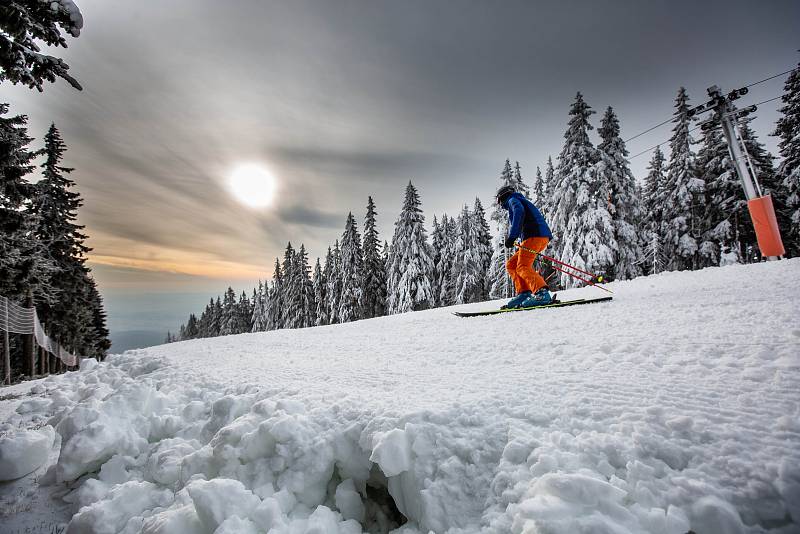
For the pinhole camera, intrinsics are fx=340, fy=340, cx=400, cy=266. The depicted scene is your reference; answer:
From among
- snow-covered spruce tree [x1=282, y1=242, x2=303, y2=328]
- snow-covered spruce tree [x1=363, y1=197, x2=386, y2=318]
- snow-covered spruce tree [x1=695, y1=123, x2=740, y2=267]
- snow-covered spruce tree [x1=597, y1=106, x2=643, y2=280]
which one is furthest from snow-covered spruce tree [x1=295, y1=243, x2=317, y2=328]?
snow-covered spruce tree [x1=695, y1=123, x2=740, y2=267]

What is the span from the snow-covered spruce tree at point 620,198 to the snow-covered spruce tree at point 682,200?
14.1 ft

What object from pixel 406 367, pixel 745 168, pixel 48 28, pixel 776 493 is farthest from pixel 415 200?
pixel 776 493

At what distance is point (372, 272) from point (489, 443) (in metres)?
35.3

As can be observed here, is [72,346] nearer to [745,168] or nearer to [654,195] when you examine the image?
[745,168]

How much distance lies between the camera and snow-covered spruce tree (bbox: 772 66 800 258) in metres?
19.6

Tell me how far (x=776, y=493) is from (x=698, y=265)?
107ft

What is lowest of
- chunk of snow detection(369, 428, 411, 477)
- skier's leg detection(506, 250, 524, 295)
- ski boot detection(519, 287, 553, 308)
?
chunk of snow detection(369, 428, 411, 477)

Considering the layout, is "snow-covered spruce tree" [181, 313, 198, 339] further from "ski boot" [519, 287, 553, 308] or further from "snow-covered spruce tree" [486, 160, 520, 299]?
"ski boot" [519, 287, 553, 308]

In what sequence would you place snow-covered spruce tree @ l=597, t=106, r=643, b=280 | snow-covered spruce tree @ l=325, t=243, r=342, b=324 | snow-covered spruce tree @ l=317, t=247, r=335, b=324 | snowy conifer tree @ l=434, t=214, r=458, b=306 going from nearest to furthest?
snow-covered spruce tree @ l=597, t=106, r=643, b=280 → snowy conifer tree @ l=434, t=214, r=458, b=306 → snow-covered spruce tree @ l=325, t=243, r=342, b=324 → snow-covered spruce tree @ l=317, t=247, r=335, b=324

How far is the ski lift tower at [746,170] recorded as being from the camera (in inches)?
319

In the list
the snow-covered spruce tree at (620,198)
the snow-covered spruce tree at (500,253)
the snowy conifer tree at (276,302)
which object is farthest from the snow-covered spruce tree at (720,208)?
the snowy conifer tree at (276,302)

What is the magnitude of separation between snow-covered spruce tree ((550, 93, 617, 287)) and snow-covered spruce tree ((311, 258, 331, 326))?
31.2m

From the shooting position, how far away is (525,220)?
655 centimetres

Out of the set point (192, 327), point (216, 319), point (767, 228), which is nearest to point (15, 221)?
point (767, 228)
